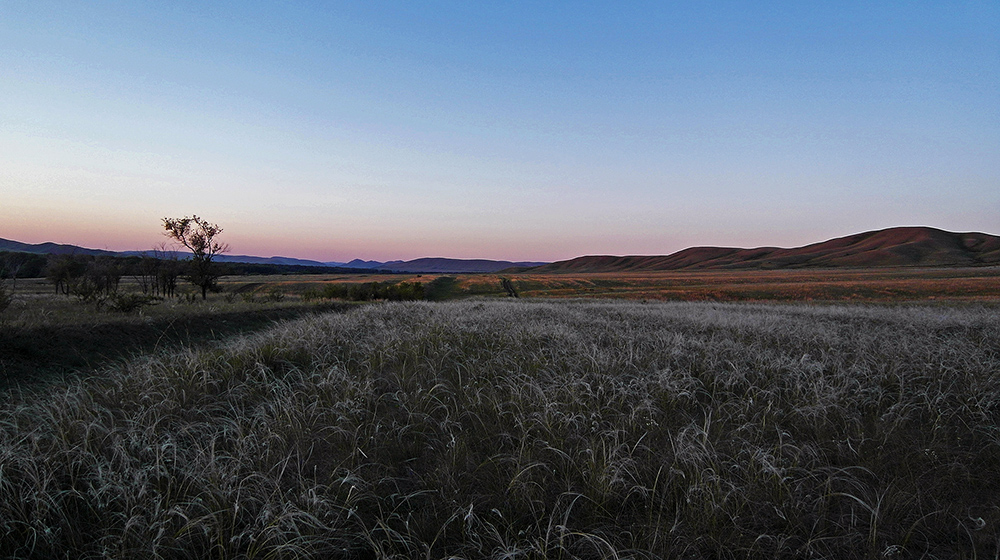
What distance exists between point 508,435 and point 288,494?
1.87m

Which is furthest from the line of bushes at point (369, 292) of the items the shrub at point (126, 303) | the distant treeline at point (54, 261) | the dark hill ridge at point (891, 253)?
the dark hill ridge at point (891, 253)

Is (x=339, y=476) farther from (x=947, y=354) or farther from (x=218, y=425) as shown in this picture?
(x=947, y=354)

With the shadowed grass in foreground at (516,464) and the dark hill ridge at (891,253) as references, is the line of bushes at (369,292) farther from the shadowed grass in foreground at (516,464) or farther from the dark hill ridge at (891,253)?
the dark hill ridge at (891,253)

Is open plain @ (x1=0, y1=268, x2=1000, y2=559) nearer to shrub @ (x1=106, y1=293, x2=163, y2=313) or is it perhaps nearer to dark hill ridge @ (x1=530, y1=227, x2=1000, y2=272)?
shrub @ (x1=106, y1=293, x2=163, y2=313)

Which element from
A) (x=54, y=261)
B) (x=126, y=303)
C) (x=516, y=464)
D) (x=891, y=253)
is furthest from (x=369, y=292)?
(x=891, y=253)

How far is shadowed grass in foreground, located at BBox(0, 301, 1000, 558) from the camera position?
2.38 metres

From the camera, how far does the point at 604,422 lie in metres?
3.89

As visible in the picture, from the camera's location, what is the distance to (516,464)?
3301mm

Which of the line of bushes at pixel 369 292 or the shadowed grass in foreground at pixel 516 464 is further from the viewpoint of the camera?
the line of bushes at pixel 369 292

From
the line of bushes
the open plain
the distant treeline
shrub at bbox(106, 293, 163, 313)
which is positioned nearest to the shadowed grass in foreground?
the open plain

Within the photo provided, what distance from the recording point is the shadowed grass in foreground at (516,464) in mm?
2379

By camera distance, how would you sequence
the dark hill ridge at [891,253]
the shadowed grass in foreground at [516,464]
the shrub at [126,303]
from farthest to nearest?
the dark hill ridge at [891,253] < the shrub at [126,303] < the shadowed grass in foreground at [516,464]

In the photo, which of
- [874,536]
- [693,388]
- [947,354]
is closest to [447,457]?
[874,536]

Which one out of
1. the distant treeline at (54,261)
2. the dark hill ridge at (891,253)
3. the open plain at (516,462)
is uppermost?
the dark hill ridge at (891,253)
